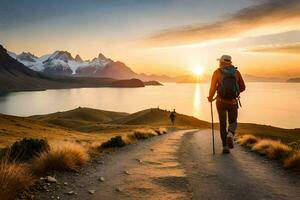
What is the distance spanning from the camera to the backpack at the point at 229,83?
40.8ft

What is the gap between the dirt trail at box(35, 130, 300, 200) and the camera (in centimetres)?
784

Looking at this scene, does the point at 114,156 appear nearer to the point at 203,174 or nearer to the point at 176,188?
the point at 203,174

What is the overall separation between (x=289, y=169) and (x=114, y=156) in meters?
6.22

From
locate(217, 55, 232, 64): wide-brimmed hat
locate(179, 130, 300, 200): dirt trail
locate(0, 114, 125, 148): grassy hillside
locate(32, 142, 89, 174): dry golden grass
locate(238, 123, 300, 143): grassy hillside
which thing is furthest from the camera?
locate(238, 123, 300, 143): grassy hillside

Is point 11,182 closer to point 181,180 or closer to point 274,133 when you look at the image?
point 181,180

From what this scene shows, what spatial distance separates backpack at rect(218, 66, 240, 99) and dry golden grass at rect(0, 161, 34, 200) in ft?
23.3

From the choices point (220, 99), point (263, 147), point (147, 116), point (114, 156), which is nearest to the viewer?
point (220, 99)

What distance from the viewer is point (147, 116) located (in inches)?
4252

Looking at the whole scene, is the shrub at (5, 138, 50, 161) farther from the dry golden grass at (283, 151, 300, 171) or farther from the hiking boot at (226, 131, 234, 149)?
the dry golden grass at (283, 151, 300, 171)

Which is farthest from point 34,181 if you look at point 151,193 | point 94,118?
point 94,118

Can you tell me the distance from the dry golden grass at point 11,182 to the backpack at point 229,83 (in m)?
7.11

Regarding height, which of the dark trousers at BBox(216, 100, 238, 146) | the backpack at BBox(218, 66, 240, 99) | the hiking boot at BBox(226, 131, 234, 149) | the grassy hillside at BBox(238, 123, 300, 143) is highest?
the backpack at BBox(218, 66, 240, 99)

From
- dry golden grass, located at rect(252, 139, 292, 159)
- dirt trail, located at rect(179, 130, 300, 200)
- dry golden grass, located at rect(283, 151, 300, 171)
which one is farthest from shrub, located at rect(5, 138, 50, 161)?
dry golden grass, located at rect(252, 139, 292, 159)

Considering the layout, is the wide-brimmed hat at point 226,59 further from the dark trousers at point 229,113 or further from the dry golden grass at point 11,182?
the dry golden grass at point 11,182
